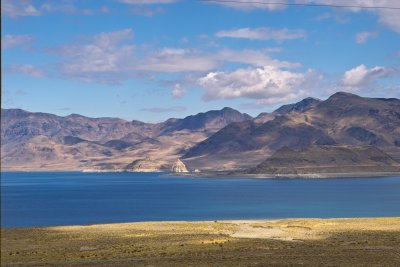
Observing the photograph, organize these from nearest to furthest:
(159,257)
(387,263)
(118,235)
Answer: (387,263), (159,257), (118,235)

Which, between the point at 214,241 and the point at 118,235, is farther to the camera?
the point at 118,235

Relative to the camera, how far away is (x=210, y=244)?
58.2 meters

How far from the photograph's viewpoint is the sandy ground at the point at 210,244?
46750mm

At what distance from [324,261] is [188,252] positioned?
1259 cm

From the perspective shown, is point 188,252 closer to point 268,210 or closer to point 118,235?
point 118,235

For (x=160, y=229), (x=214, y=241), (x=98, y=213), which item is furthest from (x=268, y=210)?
(x=214, y=241)

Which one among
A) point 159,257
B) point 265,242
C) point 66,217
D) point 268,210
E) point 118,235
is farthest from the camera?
point 268,210

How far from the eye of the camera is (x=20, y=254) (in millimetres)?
53000

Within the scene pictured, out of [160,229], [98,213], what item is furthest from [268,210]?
[160,229]

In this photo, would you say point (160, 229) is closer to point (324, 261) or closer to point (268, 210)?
point (324, 261)

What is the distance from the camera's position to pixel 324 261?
45.4 m

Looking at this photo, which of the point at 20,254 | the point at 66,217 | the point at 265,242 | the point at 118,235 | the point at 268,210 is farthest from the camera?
the point at 268,210

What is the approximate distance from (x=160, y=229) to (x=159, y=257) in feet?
92.5

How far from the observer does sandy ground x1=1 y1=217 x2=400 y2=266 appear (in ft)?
153
